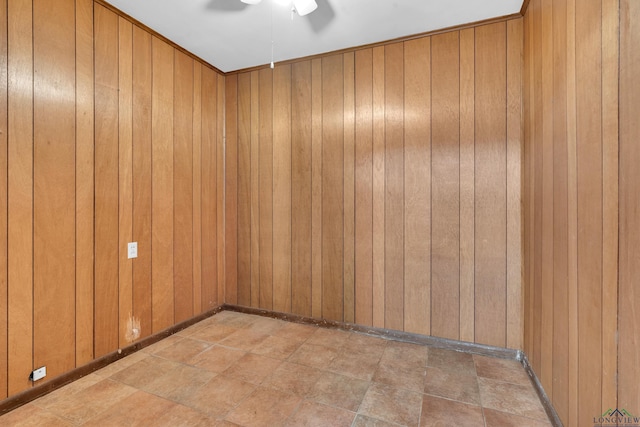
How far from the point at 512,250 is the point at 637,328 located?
1.44 m

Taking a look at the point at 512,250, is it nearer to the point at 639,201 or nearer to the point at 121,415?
the point at 639,201

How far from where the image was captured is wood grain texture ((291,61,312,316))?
9.48ft

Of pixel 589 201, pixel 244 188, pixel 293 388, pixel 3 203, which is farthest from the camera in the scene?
pixel 244 188

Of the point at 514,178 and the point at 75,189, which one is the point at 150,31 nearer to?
the point at 75,189

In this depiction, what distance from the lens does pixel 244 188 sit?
3211 mm

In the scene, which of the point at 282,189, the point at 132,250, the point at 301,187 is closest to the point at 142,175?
the point at 132,250

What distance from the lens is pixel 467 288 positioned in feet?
7.84

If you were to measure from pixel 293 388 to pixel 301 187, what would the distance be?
5.70ft

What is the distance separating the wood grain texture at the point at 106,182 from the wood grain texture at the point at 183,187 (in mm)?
542

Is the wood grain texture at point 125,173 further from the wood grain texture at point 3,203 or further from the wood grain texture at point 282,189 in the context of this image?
the wood grain texture at point 282,189

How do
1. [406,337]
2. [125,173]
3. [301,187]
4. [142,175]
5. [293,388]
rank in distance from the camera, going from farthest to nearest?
[301,187]
[406,337]
[142,175]
[125,173]
[293,388]

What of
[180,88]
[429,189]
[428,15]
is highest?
[428,15]

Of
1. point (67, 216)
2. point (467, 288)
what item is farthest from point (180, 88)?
point (467, 288)

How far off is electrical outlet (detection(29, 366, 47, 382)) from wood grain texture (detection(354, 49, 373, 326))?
2261 millimetres
